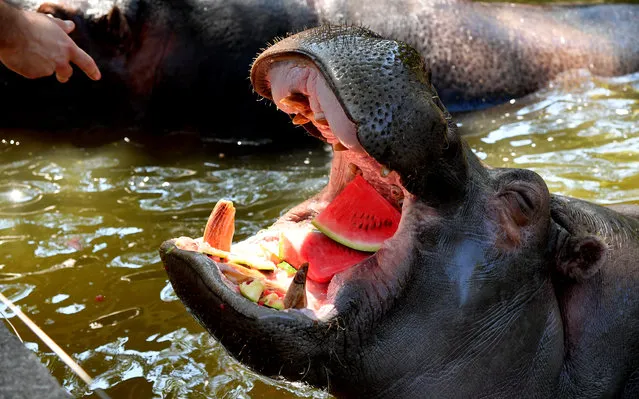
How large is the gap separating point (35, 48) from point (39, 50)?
20 mm

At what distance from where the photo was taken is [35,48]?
4133mm

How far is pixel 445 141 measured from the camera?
286 centimetres

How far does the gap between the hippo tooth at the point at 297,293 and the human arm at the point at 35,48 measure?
6.08ft

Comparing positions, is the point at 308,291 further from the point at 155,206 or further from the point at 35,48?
the point at 155,206

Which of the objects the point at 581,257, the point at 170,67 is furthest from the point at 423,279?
the point at 170,67

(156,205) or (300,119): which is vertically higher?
→ (300,119)

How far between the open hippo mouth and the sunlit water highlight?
786 mm

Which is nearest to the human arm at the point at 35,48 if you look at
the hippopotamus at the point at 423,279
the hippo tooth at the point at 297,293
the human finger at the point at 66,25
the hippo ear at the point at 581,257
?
the human finger at the point at 66,25

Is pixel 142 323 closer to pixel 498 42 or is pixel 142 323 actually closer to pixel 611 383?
pixel 611 383

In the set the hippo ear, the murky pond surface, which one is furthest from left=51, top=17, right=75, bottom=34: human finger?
the hippo ear

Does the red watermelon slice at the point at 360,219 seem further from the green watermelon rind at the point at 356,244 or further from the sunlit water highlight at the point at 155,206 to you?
the sunlit water highlight at the point at 155,206

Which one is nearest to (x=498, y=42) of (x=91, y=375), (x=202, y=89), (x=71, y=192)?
(x=202, y=89)

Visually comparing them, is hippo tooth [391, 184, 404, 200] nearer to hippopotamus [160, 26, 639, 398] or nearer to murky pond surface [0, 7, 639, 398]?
hippopotamus [160, 26, 639, 398]

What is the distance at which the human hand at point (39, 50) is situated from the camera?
4.10 meters
